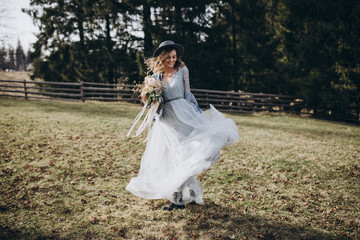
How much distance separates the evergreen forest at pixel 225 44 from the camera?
→ 46.1 feet

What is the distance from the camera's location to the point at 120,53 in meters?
19.5

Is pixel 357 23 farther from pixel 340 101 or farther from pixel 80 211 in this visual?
pixel 80 211

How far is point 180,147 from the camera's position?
366 cm

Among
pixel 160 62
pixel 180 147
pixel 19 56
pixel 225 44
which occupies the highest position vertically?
pixel 19 56

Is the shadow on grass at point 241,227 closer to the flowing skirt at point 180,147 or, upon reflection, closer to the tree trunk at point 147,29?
the flowing skirt at point 180,147

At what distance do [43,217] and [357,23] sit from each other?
16.4 metres

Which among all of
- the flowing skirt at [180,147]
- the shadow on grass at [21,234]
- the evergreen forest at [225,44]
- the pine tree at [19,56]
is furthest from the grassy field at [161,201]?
the pine tree at [19,56]

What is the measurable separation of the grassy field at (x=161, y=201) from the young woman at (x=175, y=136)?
65 centimetres

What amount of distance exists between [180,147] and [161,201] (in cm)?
148

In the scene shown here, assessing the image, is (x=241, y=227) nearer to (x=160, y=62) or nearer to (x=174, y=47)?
(x=160, y=62)

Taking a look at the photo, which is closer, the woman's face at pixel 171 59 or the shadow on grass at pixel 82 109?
the woman's face at pixel 171 59

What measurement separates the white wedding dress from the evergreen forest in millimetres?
13330

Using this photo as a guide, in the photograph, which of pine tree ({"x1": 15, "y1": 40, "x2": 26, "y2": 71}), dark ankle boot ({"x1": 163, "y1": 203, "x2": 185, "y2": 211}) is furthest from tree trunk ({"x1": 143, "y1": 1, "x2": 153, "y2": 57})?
dark ankle boot ({"x1": 163, "y1": 203, "x2": 185, "y2": 211})

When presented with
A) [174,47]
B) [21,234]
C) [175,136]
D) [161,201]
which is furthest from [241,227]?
[21,234]
